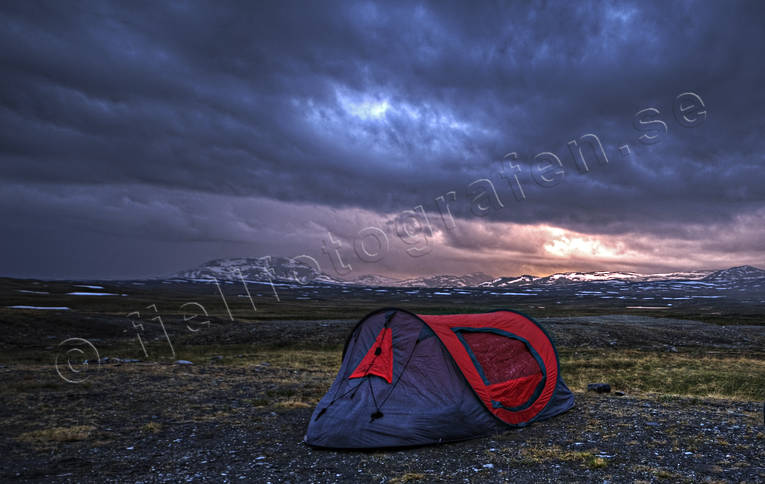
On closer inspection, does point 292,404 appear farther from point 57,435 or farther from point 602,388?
point 602,388

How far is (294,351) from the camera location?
26.7m

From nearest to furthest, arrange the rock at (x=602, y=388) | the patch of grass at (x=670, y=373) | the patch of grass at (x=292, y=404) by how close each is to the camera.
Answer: the patch of grass at (x=292, y=404) → the rock at (x=602, y=388) → the patch of grass at (x=670, y=373)

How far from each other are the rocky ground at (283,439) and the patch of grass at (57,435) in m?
0.04

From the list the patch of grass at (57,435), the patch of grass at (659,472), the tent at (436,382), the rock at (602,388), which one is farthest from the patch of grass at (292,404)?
the rock at (602,388)

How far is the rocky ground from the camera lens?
735 cm

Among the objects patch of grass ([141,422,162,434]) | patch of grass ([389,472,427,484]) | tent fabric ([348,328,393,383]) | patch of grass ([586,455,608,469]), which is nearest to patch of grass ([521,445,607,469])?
patch of grass ([586,455,608,469])

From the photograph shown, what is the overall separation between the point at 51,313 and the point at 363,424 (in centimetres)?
3695

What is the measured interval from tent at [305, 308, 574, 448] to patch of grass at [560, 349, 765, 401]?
5284mm

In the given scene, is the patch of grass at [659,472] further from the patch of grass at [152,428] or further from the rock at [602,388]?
the patch of grass at [152,428]

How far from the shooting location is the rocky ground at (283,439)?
735 cm

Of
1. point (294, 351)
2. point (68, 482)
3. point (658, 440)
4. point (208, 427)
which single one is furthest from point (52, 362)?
point (658, 440)

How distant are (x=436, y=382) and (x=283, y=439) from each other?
147 inches

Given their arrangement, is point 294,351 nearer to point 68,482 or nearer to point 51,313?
point 68,482

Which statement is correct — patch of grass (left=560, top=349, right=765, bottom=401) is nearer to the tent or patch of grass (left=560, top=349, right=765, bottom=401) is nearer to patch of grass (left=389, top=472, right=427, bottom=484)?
the tent
